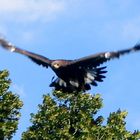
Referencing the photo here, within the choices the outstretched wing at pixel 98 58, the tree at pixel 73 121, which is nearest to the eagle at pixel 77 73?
the outstretched wing at pixel 98 58

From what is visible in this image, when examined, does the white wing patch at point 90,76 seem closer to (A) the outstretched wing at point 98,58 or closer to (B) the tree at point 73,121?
(A) the outstretched wing at point 98,58

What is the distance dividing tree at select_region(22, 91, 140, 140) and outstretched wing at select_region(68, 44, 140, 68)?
1428 centimetres

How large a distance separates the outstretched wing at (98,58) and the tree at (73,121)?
14277mm

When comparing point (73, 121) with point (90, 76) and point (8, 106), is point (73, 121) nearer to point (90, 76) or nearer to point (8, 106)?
point (8, 106)

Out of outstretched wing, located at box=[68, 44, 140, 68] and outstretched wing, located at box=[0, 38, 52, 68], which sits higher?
outstretched wing, located at box=[0, 38, 52, 68]

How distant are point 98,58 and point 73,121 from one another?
16638 mm

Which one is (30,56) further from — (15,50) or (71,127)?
(71,127)

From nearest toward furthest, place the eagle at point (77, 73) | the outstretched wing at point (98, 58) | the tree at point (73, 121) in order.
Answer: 1. the outstretched wing at point (98, 58)
2. the eagle at point (77, 73)
3. the tree at point (73, 121)

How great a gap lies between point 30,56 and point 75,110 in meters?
14.8

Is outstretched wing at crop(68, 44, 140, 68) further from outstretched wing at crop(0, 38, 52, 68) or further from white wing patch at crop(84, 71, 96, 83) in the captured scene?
outstretched wing at crop(0, 38, 52, 68)

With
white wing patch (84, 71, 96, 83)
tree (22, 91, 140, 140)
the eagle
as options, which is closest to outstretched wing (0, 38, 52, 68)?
the eagle

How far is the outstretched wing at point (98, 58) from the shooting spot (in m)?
25.7

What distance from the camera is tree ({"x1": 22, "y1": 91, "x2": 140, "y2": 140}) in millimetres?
42094

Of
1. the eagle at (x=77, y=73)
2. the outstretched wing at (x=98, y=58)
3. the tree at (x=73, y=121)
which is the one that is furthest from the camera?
the tree at (x=73, y=121)
